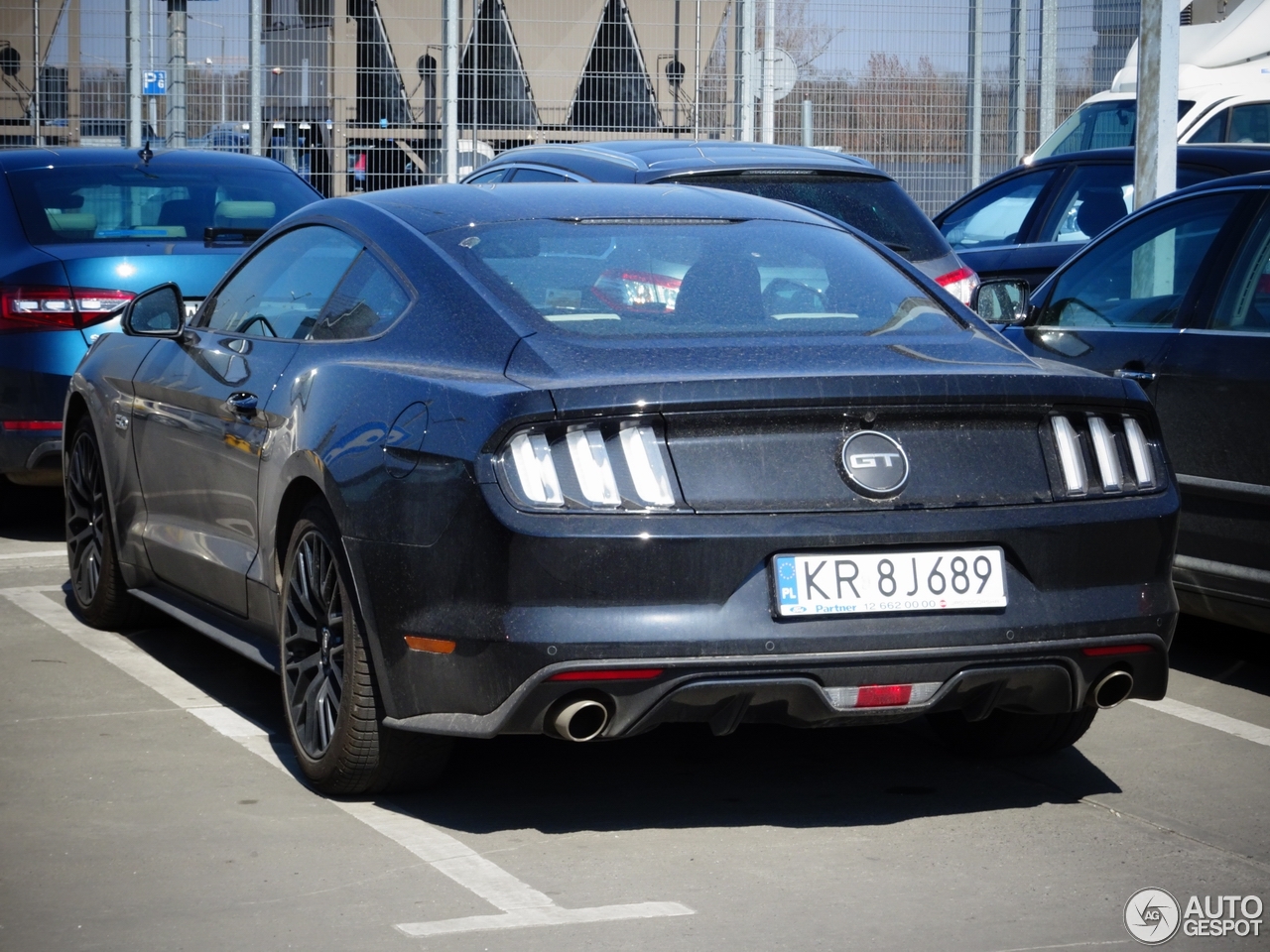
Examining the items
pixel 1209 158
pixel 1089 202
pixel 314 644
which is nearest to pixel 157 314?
pixel 314 644

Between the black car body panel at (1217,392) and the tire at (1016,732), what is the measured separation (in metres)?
0.99

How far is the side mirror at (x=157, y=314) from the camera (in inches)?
233

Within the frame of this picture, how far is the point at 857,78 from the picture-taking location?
54.6 ft

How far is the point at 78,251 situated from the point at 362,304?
3.76 meters

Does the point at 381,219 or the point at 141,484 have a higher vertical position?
the point at 381,219

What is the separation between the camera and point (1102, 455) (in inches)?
170

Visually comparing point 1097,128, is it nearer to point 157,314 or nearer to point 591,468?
point 157,314

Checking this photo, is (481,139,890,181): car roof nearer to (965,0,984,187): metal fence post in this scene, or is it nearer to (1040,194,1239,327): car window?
(1040,194,1239,327): car window

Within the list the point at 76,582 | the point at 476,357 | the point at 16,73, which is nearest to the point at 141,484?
the point at 76,582

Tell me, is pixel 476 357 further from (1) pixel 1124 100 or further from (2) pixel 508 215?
(1) pixel 1124 100

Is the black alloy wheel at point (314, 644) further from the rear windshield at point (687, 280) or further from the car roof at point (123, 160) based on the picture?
Result: the car roof at point (123, 160)

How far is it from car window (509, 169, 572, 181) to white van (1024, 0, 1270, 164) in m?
5.99

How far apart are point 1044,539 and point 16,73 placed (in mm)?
13503

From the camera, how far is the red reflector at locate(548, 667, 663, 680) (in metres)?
3.92
